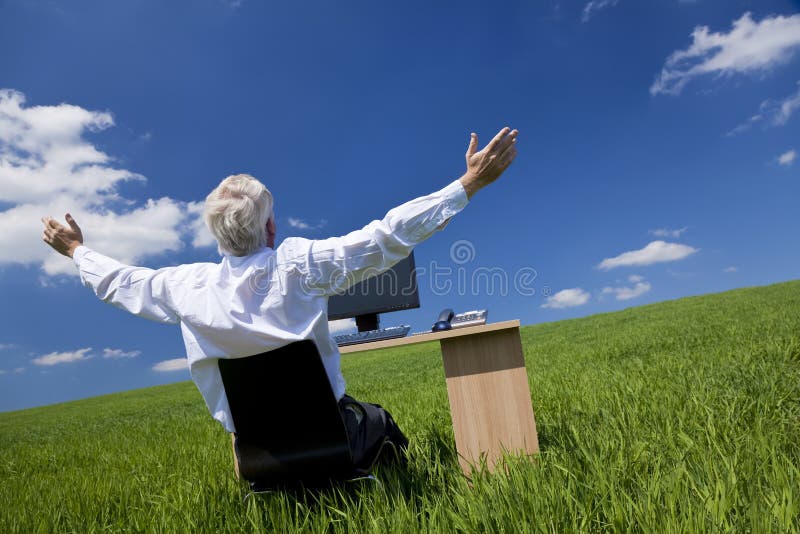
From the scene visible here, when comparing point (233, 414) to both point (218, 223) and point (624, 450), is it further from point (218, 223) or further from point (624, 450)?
point (624, 450)

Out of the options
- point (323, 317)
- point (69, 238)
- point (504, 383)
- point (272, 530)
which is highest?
point (69, 238)

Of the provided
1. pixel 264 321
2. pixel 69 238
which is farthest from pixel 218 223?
pixel 69 238

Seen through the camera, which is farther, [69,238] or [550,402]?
[550,402]

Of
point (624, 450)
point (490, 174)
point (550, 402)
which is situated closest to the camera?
point (490, 174)

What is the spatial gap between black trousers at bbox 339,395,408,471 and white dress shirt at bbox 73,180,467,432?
198 millimetres

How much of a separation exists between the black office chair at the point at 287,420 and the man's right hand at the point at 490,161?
2.98 ft

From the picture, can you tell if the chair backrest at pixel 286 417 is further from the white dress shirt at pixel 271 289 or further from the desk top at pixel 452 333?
the desk top at pixel 452 333

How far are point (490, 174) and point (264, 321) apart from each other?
1.08 m

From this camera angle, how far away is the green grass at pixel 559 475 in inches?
86.5

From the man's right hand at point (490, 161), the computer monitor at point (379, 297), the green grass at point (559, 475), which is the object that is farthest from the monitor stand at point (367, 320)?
the man's right hand at point (490, 161)

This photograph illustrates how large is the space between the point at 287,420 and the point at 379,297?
6.72 ft

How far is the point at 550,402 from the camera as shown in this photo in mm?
4910

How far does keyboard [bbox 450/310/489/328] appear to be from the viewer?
127 inches

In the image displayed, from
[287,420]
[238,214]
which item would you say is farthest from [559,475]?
[238,214]
